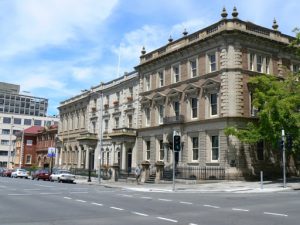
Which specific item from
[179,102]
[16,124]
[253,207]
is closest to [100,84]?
[179,102]

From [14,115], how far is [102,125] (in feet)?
249

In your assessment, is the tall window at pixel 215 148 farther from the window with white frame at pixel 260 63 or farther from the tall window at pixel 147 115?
the tall window at pixel 147 115

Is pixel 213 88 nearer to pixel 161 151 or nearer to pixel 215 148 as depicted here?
pixel 215 148

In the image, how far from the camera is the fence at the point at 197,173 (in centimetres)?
3638

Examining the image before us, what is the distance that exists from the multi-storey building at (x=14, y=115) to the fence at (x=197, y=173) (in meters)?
74.9

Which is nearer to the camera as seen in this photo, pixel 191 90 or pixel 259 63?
pixel 259 63

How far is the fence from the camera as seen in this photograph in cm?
3638

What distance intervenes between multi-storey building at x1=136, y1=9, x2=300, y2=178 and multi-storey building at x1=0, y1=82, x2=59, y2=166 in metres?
71.0

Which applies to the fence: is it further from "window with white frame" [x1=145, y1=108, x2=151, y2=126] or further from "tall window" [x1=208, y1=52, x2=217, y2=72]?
"tall window" [x1=208, y1=52, x2=217, y2=72]

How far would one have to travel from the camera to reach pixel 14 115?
126m

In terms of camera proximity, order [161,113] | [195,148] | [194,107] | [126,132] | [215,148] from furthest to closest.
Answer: [126,132], [161,113], [194,107], [195,148], [215,148]

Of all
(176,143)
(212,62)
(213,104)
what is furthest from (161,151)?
(176,143)

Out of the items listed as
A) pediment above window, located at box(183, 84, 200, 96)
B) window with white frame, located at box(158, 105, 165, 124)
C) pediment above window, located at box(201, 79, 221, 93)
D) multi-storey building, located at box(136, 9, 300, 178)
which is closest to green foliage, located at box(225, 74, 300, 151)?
multi-storey building, located at box(136, 9, 300, 178)

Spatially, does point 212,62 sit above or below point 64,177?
above
